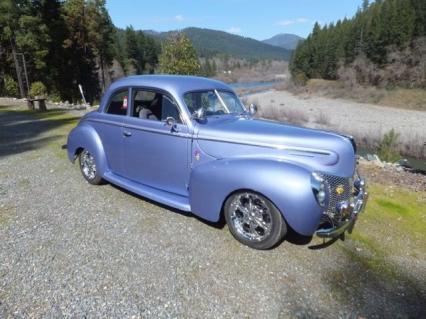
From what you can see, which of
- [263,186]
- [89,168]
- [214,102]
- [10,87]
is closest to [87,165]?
[89,168]

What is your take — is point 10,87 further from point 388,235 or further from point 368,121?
point 368,121

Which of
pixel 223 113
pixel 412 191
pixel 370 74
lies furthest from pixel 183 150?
pixel 370 74

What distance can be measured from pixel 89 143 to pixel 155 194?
6.29 feet

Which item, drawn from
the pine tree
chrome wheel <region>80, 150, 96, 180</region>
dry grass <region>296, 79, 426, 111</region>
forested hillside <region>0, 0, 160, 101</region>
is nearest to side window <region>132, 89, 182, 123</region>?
chrome wheel <region>80, 150, 96, 180</region>

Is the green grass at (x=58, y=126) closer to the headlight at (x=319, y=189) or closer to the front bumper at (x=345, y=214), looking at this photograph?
the headlight at (x=319, y=189)

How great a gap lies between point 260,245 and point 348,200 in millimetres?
1222

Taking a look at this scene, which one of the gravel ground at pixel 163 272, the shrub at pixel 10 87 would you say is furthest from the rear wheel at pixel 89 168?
the shrub at pixel 10 87

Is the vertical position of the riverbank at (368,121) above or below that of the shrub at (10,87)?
below

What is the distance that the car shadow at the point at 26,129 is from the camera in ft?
31.8

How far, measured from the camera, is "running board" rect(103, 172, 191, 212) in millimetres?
4632

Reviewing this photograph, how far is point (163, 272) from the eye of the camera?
12.2ft

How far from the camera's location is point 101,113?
5785mm

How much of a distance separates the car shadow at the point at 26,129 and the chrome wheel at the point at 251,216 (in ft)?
24.6

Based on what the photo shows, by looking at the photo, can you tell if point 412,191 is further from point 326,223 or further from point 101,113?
point 101,113
